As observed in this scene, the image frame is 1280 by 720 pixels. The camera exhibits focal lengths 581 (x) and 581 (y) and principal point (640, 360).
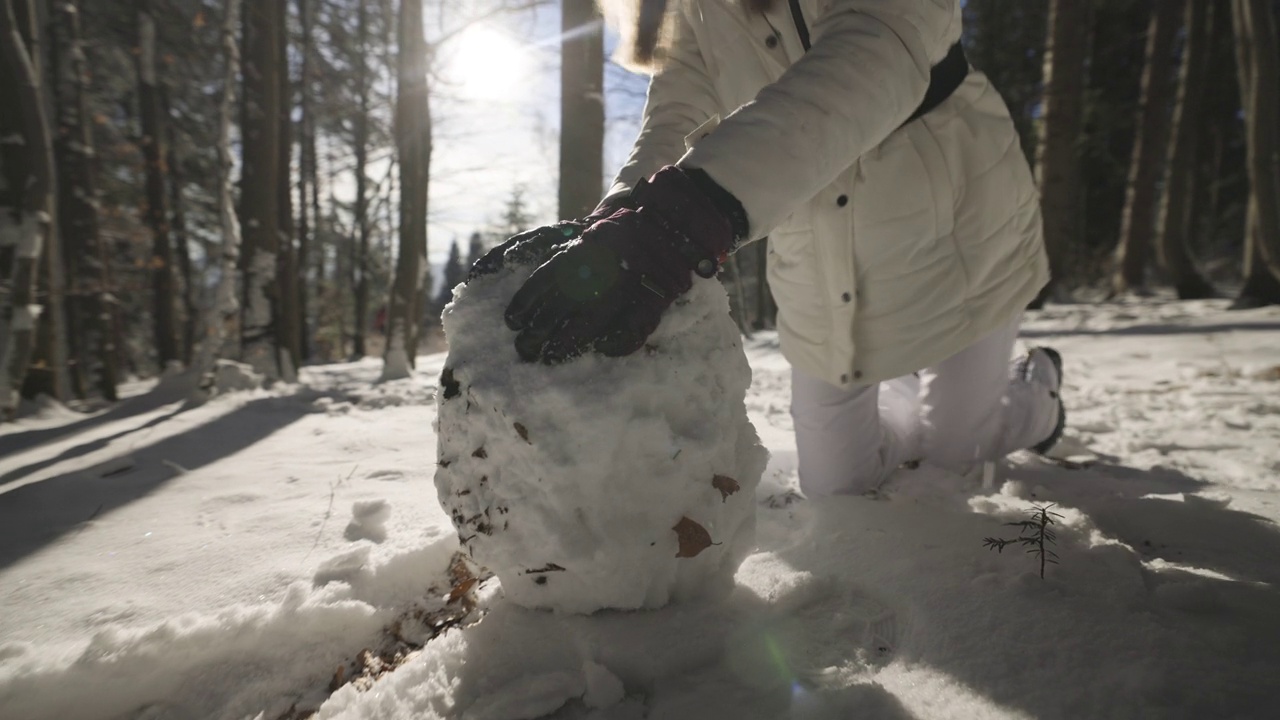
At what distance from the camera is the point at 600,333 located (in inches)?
41.5

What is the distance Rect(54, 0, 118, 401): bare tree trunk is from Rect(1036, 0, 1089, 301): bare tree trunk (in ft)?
33.4

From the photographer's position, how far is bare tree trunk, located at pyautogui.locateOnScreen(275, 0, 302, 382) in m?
5.94

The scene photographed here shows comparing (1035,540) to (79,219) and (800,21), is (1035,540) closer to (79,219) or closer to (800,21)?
(800,21)

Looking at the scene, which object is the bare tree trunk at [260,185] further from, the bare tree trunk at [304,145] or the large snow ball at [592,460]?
the large snow ball at [592,460]

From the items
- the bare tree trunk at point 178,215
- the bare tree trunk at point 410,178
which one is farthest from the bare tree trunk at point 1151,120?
the bare tree trunk at point 178,215

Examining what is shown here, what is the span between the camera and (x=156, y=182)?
6.91 m

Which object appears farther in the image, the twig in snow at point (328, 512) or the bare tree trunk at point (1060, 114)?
the bare tree trunk at point (1060, 114)

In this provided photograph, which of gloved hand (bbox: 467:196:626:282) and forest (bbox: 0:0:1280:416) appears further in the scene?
forest (bbox: 0:0:1280:416)

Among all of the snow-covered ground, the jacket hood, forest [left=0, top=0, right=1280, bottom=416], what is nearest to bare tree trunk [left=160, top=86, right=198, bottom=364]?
forest [left=0, top=0, right=1280, bottom=416]

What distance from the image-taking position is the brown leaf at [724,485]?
3.85ft

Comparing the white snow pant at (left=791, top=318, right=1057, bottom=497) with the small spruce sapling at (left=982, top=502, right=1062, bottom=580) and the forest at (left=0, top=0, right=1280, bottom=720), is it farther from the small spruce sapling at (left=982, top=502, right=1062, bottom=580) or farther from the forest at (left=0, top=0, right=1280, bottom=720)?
the small spruce sapling at (left=982, top=502, right=1062, bottom=580)

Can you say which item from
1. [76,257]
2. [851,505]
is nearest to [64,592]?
[851,505]

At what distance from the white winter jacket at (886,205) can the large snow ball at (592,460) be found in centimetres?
52

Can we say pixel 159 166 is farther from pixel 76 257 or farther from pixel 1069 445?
pixel 1069 445
